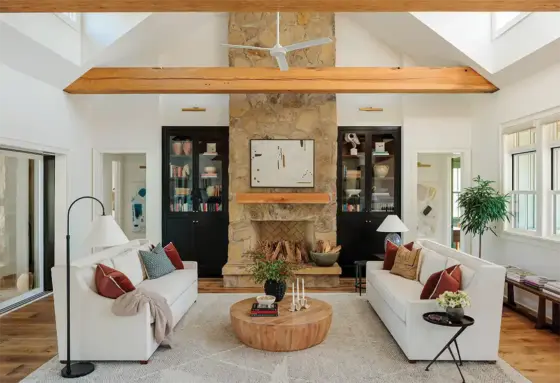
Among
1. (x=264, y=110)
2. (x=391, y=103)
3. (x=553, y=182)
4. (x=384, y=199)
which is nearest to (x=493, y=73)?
(x=553, y=182)

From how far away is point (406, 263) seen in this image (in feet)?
17.2

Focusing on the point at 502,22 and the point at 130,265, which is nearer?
the point at 130,265

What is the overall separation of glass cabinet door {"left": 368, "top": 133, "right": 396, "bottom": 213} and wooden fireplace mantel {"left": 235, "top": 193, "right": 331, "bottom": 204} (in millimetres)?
1175

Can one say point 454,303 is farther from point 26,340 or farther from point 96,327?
point 26,340

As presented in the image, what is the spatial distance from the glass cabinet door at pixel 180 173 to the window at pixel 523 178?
16.3ft

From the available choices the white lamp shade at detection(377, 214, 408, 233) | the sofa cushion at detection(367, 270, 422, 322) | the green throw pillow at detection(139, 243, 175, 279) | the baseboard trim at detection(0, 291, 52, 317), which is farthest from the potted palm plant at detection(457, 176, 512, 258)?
the baseboard trim at detection(0, 291, 52, 317)

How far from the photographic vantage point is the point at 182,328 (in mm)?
4723

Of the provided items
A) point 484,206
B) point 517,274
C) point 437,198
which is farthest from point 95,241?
point 437,198

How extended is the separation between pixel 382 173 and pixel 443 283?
4095 millimetres

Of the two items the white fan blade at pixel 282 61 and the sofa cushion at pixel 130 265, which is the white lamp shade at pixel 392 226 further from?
the sofa cushion at pixel 130 265

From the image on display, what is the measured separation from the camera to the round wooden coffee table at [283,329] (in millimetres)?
3932

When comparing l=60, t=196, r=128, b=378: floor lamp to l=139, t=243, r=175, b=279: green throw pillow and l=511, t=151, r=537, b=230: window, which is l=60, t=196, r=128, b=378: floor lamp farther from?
l=511, t=151, r=537, b=230: window

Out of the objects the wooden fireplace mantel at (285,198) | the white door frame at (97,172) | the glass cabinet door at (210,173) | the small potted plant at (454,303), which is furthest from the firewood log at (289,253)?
the small potted plant at (454,303)

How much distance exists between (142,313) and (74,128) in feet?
13.3
